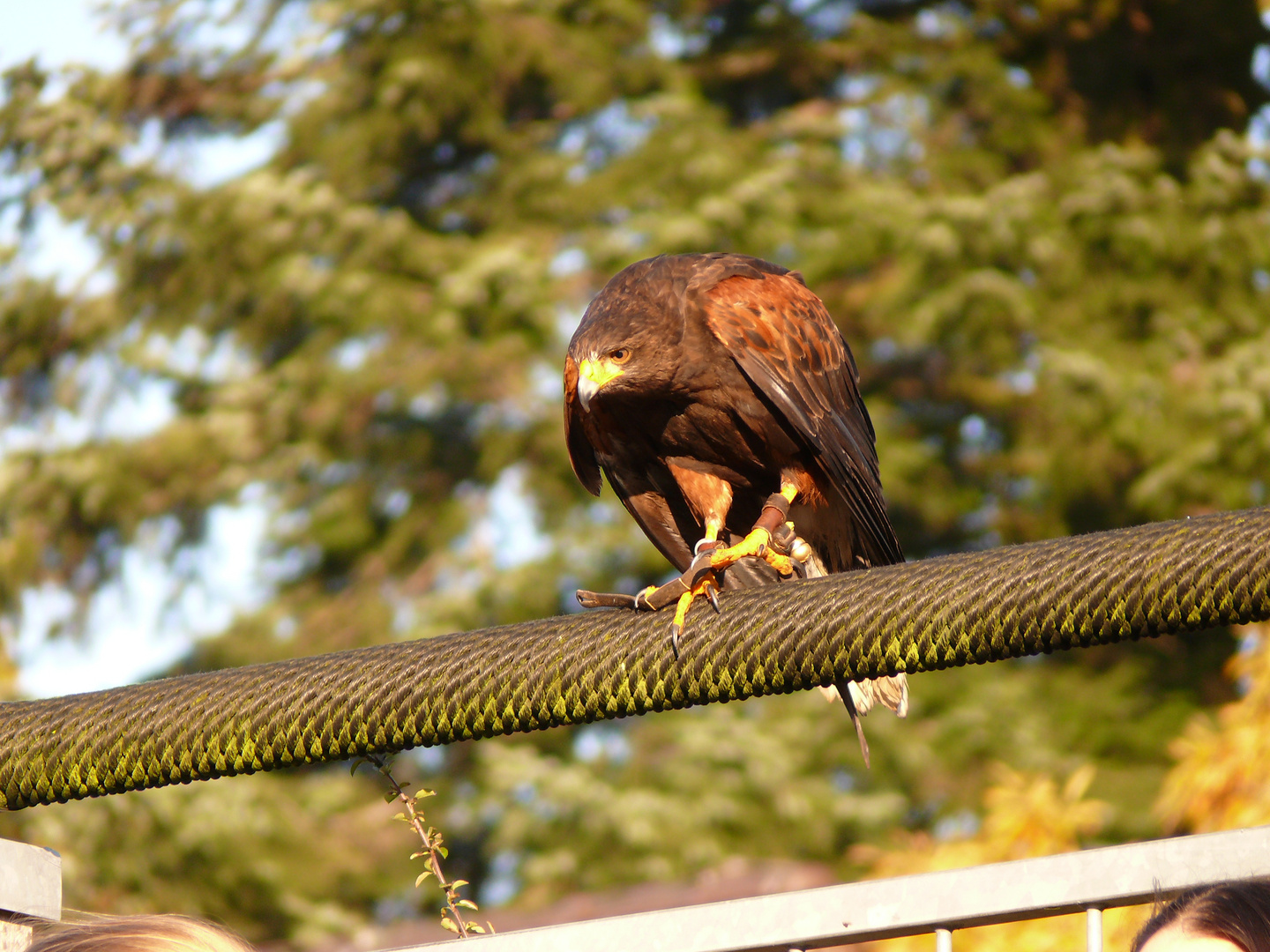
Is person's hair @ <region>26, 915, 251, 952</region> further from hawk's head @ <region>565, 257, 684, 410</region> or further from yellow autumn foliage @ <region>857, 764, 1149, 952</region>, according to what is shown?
yellow autumn foliage @ <region>857, 764, 1149, 952</region>

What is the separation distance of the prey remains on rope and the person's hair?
2030 mm

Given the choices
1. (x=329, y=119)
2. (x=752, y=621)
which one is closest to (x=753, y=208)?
(x=329, y=119)

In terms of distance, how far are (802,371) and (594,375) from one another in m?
0.56

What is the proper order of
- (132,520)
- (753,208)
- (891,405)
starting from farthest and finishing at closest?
(132,520) < (891,405) < (753,208)

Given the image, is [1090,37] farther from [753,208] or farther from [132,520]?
[132,520]

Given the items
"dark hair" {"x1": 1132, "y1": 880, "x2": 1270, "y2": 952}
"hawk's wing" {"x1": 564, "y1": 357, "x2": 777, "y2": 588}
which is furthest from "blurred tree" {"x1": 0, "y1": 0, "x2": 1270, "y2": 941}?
"dark hair" {"x1": 1132, "y1": 880, "x2": 1270, "y2": 952}

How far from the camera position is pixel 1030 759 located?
8180mm

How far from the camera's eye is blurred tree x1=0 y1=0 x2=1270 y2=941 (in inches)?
339

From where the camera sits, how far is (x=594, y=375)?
125 inches

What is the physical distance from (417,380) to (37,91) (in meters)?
4.00

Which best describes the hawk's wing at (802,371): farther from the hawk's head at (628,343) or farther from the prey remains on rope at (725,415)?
the hawk's head at (628,343)

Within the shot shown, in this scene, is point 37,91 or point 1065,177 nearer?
point 1065,177

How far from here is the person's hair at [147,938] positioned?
1.07 metres

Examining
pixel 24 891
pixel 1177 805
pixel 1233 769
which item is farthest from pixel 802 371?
pixel 1177 805
